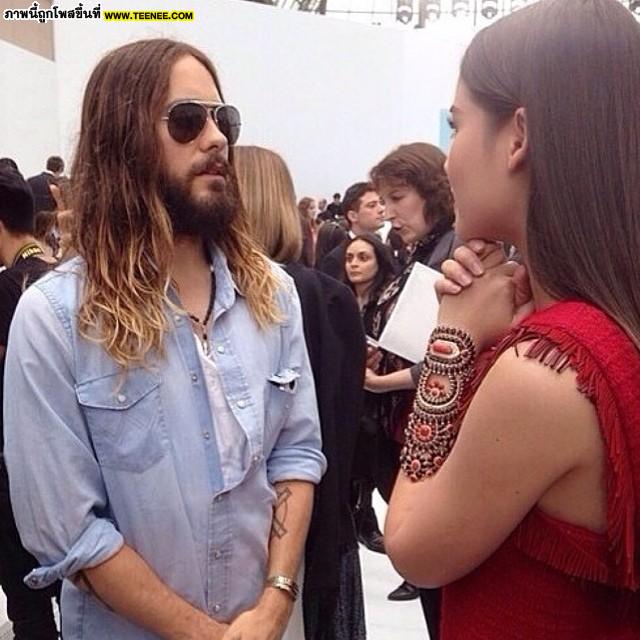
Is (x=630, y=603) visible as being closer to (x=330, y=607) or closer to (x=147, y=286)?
(x=147, y=286)

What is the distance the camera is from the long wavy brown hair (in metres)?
1.27

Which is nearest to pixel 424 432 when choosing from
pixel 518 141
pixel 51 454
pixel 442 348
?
pixel 442 348

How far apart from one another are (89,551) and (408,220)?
1.69m

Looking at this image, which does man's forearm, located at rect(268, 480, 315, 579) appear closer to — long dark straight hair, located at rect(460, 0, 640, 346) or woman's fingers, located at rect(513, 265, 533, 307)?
woman's fingers, located at rect(513, 265, 533, 307)

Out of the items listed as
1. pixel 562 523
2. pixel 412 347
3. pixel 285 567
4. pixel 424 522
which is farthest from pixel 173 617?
pixel 412 347

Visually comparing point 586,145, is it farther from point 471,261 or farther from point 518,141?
point 471,261

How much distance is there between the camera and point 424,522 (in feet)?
2.88

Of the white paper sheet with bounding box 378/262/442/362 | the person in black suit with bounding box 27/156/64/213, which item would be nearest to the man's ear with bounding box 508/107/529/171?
the white paper sheet with bounding box 378/262/442/362

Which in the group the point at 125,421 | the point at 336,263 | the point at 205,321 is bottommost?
the point at 336,263

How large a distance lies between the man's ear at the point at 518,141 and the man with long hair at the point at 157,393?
625mm

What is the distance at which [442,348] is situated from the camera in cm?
97

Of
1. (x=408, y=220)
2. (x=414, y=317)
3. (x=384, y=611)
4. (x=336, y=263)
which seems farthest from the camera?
(x=336, y=263)

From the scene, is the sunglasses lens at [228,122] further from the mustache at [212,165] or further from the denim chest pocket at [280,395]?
the denim chest pocket at [280,395]

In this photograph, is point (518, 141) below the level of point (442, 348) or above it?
above
